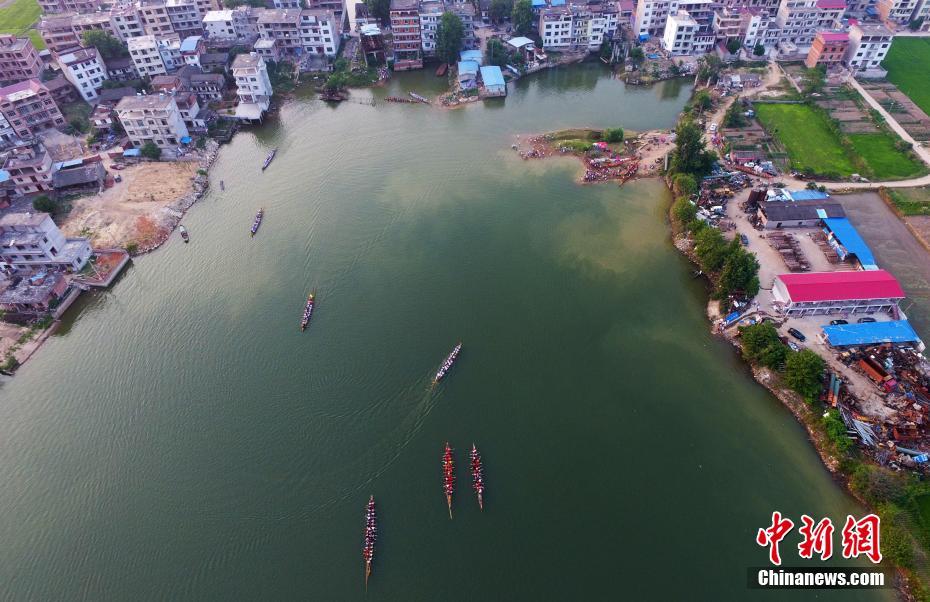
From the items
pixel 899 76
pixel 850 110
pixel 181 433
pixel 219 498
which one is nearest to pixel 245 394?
pixel 181 433

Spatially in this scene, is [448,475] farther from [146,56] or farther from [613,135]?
[146,56]

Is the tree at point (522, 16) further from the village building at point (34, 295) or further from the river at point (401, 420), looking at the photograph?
the village building at point (34, 295)

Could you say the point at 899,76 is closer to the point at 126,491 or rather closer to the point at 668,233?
the point at 668,233

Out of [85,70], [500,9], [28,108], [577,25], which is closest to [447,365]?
[28,108]

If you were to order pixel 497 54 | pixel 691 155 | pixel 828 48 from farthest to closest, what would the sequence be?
pixel 497 54 < pixel 828 48 < pixel 691 155

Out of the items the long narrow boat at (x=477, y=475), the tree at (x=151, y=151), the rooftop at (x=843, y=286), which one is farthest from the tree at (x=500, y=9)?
the long narrow boat at (x=477, y=475)

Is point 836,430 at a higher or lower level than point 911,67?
lower
